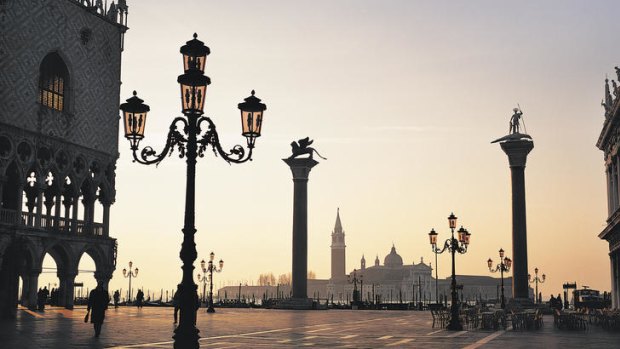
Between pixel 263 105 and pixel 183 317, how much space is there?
3.40m

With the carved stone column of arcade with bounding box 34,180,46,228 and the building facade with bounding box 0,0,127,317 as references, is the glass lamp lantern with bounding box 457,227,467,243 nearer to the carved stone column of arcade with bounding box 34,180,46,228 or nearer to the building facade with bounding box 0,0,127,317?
the building facade with bounding box 0,0,127,317

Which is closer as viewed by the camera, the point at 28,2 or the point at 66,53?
the point at 28,2

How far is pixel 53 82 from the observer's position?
4116 cm

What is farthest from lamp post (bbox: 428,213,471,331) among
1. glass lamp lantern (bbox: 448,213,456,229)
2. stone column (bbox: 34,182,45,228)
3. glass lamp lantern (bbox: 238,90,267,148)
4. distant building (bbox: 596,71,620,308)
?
stone column (bbox: 34,182,45,228)

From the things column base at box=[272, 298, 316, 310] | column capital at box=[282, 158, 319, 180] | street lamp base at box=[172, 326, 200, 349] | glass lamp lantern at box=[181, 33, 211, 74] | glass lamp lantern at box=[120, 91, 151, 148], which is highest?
column capital at box=[282, 158, 319, 180]

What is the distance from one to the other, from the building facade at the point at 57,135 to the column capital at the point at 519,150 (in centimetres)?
2339

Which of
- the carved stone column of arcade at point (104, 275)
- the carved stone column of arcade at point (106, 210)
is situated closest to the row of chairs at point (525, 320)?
the carved stone column of arcade at point (104, 275)

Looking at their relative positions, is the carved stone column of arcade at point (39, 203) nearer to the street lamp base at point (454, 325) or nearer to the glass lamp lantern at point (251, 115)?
the street lamp base at point (454, 325)

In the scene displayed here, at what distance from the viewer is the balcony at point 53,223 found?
37.5m

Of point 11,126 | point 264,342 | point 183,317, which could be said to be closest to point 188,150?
point 183,317

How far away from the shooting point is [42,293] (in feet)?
127

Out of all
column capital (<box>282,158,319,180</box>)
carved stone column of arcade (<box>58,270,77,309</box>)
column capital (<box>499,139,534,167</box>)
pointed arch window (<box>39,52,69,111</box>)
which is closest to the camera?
pointed arch window (<box>39,52,69,111</box>)

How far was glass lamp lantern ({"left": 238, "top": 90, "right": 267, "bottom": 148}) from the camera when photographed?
38.8ft

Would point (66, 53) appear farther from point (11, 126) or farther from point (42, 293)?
point (42, 293)
